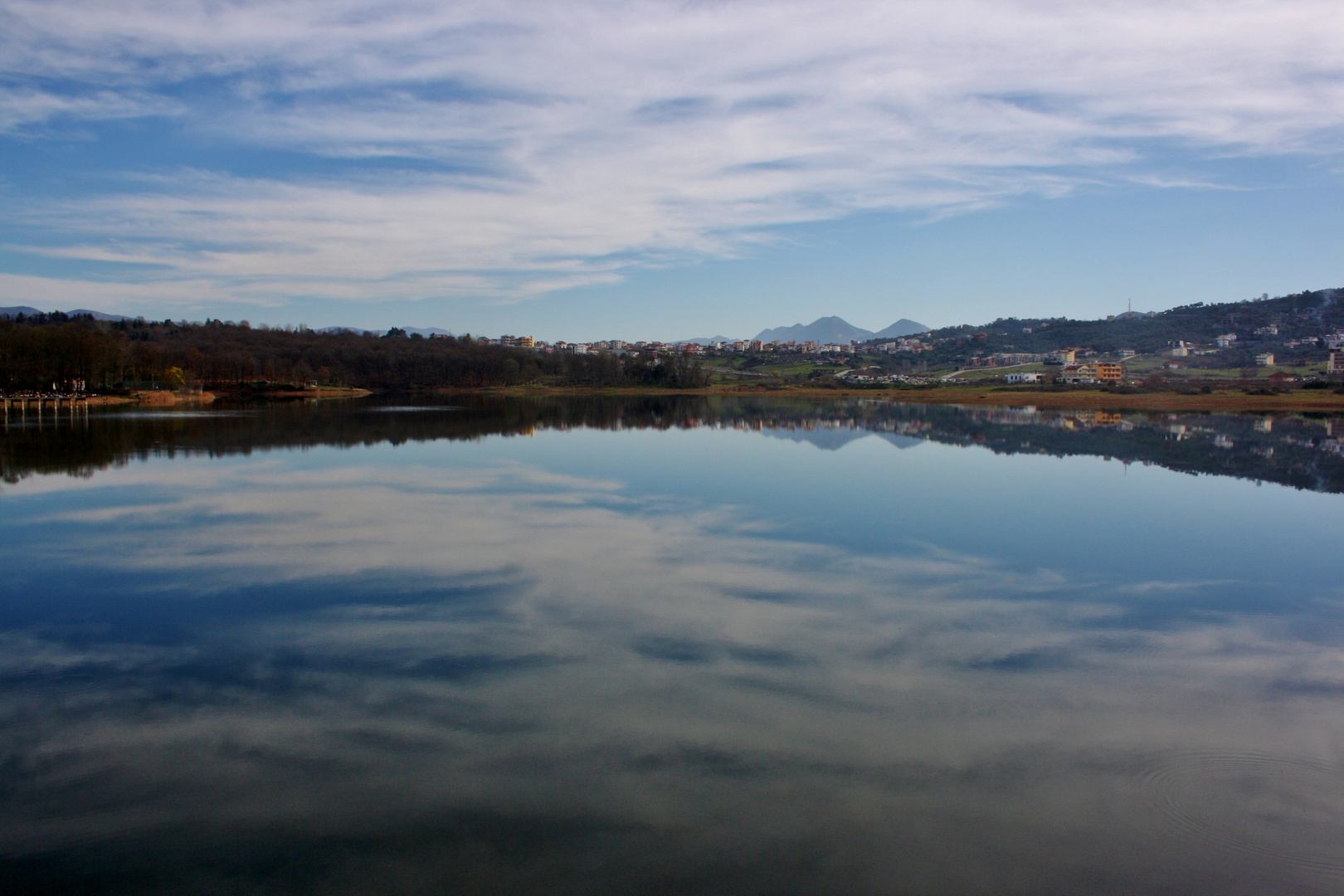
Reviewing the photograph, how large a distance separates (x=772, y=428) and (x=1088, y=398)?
131 feet

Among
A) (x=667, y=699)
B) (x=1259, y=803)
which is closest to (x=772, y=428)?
(x=667, y=699)

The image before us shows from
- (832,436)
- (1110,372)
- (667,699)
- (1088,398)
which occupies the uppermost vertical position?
(1110,372)

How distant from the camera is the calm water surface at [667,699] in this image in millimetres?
4020

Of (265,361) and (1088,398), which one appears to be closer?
(1088,398)

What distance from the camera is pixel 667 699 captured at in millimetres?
5742

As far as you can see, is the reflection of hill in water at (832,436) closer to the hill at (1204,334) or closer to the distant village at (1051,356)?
the distant village at (1051,356)

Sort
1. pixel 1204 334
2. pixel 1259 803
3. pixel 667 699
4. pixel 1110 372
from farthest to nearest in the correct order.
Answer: pixel 1204 334
pixel 1110 372
pixel 667 699
pixel 1259 803

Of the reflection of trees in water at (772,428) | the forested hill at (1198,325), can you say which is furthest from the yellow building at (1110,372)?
the reflection of trees in water at (772,428)

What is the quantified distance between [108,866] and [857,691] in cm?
455

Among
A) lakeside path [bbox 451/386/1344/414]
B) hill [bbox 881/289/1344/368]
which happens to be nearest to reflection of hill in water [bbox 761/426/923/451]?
lakeside path [bbox 451/386/1344/414]

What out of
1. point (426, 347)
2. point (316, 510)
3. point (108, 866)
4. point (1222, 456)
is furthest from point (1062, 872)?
point (426, 347)

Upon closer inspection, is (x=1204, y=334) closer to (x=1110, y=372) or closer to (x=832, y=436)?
(x=1110, y=372)

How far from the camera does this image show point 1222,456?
23.0m

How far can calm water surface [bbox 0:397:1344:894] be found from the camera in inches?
158
